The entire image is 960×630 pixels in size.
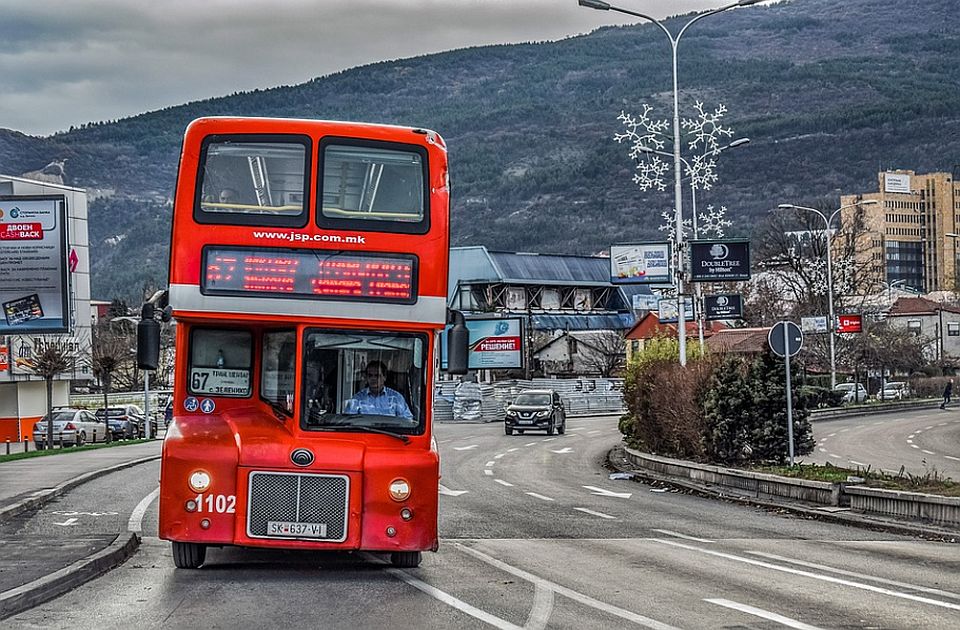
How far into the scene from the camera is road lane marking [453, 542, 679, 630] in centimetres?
1038

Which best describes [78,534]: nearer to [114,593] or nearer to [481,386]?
[114,593]

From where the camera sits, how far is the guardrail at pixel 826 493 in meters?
18.5

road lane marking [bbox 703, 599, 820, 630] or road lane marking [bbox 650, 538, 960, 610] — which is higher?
road lane marking [bbox 703, 599, 820, 630]

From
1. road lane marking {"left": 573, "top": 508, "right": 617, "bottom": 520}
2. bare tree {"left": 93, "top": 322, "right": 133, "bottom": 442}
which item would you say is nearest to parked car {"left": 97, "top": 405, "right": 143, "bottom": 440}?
bare tree {"left": 93, "top": 322, "right": 133, "bottom": 442}

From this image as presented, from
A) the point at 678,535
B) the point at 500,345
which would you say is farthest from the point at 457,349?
the point at 500,345

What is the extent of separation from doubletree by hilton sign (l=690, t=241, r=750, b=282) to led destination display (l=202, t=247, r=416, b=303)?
22484 millimetres

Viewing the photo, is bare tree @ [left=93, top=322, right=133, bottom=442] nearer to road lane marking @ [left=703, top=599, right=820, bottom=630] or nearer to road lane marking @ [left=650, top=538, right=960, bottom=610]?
road lane marking @ [left=650, top=538, right=960, bottom=610]

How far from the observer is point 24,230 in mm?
31578

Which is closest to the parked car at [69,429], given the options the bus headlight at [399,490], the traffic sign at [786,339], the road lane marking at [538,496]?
the road lane marking at [538,496]

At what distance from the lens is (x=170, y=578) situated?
13.1 meters

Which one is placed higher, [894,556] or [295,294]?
[295,294]

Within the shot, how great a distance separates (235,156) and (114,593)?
4.27m

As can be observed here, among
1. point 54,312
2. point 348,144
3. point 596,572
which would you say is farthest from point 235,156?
point 54,312

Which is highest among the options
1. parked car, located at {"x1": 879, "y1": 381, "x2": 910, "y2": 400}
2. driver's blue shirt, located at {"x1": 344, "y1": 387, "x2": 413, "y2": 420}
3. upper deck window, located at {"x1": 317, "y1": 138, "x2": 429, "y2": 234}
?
upper deck window, located at {"x1": 317, "y1": 138, "x2": 429, "y2": 234}
